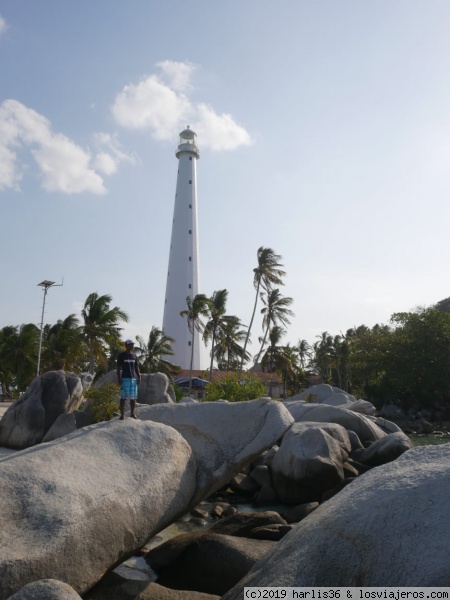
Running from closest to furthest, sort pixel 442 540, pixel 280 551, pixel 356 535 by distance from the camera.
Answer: pixel 442 540, pixel 356 535, pixel 280 551

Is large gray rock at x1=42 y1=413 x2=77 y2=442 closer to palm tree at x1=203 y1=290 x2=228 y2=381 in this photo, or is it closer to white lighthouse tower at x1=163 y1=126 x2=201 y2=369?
palm tree at x1=203 y1=290 x2=228 y2=381

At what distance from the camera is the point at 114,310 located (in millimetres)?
38062

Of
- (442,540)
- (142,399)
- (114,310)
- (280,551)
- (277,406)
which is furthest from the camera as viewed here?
(114,310)

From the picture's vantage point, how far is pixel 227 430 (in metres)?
9.72

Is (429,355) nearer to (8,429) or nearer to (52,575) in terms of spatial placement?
(8,429)

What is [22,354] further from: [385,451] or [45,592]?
[45,592]

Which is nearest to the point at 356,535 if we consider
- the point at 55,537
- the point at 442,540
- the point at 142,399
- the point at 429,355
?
the point at 442,540

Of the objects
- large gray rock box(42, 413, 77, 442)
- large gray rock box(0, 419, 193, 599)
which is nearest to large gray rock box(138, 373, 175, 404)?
large gray rock box(42, 413, 77, 442)

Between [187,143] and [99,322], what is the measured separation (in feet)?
79.7

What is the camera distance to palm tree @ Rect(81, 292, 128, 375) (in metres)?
37.2

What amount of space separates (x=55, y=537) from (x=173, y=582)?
2540 millimetres

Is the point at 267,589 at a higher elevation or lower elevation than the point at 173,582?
higher

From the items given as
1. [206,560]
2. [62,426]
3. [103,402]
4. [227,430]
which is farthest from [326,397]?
[206,560]

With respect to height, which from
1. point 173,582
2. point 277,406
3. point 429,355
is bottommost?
point 173,582
